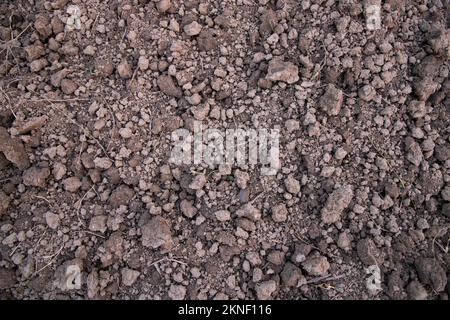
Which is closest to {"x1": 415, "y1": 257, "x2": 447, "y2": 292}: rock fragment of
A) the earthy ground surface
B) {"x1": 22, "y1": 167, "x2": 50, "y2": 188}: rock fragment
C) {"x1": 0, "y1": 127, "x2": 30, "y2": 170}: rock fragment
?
the earthy ground surface

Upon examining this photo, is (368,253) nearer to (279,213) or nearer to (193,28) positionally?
(279,213)

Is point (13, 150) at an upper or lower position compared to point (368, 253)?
upper

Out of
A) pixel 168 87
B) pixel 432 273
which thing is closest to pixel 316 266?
pixel 432 273

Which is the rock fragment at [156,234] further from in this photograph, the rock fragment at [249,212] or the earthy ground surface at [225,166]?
the rock fragment at [249,212]

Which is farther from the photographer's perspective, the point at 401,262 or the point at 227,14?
the point at 227,14

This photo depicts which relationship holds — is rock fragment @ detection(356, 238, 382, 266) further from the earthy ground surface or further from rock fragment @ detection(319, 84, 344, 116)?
rock fragment @ detection(319, 84, 344, 116)

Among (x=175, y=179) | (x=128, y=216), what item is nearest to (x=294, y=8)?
(x=175, y=179)

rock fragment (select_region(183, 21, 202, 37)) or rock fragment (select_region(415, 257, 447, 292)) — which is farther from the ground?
rock fragment (select_region(183, 21, 202, 37))

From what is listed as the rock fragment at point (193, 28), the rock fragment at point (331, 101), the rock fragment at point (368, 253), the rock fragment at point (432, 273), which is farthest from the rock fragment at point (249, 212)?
the rock fragment at point (193, 28)

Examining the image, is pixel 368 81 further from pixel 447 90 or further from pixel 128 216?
pixel 128 216
